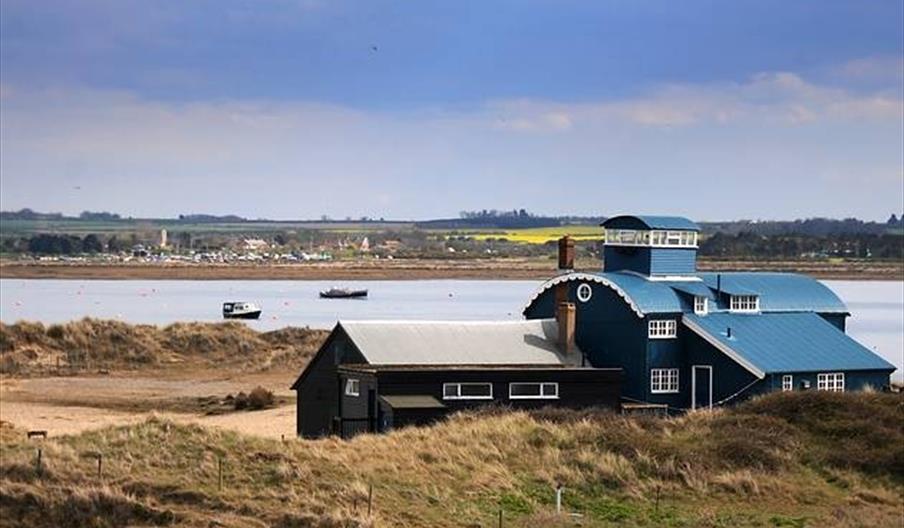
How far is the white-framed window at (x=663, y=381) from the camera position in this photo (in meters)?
42.6

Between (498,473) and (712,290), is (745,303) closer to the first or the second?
(712,290)

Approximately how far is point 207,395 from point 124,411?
692 cm

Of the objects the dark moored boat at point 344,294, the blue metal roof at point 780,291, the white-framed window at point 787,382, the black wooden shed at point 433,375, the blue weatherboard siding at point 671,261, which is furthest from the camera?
the dark moored boat at point 344,294

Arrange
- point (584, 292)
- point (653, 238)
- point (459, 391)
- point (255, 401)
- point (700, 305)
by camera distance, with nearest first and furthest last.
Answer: point (459, 391)
point (700, 305)
point (584, 292)
point (653, 238)
point (255, 401)

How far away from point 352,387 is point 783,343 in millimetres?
11910

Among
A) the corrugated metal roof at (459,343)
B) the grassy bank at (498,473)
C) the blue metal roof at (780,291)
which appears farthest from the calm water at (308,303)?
the grassy bank at (498,473)

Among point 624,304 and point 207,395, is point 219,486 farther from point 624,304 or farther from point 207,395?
point 207,395

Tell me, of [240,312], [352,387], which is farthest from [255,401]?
[240,312]

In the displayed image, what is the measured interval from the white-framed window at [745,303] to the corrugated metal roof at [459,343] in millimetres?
4744

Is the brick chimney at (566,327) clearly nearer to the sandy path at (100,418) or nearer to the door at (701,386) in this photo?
the door at (701,386)

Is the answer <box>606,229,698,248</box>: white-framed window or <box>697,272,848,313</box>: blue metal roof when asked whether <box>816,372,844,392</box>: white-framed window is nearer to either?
<box>697,272,848,313</box>: blue metal roof

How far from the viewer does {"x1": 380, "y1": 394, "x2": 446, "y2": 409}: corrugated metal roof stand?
38.4 m

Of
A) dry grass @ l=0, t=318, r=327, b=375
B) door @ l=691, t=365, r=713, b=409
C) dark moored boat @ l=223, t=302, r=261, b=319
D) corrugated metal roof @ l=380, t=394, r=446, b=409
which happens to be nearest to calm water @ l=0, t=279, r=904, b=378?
dark moored boat @ l=223, t=302, r=261, b=319

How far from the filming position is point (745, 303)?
44.6 meters
